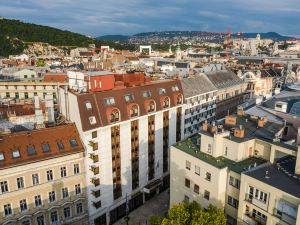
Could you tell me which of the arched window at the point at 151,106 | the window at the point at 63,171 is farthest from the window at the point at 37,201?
the arched window at the point at 151,106

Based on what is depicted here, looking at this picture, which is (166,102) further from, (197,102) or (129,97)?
(197,102)

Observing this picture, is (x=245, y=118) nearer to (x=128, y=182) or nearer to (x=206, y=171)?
(x=206, y=171)

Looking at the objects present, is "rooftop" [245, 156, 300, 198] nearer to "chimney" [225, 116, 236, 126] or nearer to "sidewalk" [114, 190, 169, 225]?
"chimney" [225, 116, 236, 126]

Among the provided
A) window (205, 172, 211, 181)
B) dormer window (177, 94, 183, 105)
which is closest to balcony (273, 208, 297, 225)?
window (205, 172, 211, 181)

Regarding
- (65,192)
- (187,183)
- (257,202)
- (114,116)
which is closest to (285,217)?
(257,202)

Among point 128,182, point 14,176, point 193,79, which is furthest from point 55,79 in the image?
point 14,176
